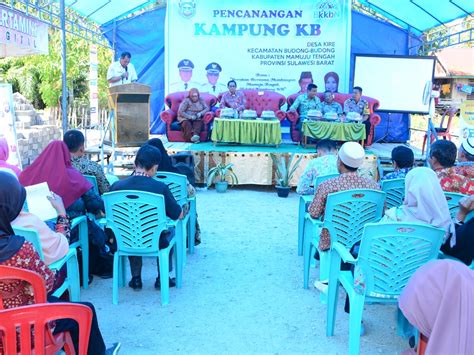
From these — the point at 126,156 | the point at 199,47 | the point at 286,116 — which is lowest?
the point at 126,156

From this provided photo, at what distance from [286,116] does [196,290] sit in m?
6.50

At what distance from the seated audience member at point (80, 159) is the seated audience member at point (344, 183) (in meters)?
1.68

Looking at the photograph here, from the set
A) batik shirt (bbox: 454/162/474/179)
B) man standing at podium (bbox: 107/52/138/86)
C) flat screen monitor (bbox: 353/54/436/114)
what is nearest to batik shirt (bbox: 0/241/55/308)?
batik shirt (bbox: 454/162/474/179)

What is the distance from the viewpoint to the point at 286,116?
9.87 m

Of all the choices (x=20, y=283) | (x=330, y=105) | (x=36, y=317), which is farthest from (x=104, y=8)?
(x=36, y=317)

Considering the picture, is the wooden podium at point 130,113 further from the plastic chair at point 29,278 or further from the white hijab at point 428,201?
the plastic chair at point 29,278

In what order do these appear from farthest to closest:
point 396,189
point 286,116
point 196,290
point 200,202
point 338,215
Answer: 1. point 286,116
2. point 200,202
3. point 396,189
4. point 196,290
5. point 338,215

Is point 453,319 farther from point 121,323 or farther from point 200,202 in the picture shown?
point 200,202

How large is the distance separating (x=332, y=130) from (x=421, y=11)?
3628 mm

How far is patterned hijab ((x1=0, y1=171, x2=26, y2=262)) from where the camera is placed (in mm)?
2018

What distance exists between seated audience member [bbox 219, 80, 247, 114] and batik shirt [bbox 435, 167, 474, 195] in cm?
674

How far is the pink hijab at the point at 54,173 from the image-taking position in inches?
136

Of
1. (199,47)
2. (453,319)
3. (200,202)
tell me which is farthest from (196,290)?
(199,47)

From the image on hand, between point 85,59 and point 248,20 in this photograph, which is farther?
point 85,59
